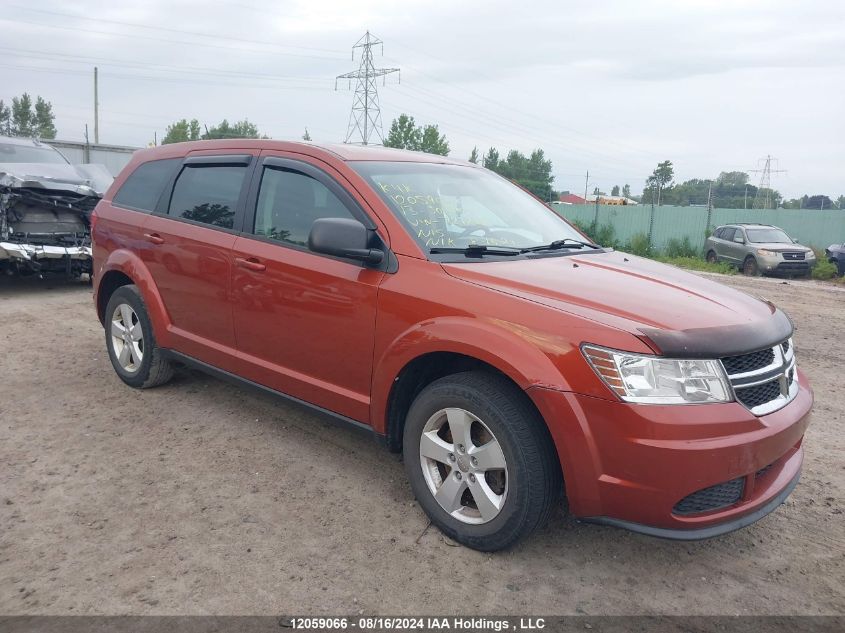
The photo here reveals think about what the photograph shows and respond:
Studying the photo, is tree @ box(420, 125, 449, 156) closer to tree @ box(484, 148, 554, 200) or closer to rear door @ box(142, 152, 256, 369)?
tree @ box(484, 148, 554, 200)

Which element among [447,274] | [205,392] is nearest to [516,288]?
[447,274]

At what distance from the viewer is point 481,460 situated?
2.93 meters

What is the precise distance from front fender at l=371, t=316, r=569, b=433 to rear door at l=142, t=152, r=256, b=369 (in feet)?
4.28

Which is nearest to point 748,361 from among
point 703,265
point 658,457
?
point 658,457

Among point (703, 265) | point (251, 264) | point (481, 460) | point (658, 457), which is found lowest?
point (703, 265)

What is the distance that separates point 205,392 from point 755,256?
16.2 metres

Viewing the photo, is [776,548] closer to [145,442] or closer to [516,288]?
[516,288]

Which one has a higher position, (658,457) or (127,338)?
(658,457)

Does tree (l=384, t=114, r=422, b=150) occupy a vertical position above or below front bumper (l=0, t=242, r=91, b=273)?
above

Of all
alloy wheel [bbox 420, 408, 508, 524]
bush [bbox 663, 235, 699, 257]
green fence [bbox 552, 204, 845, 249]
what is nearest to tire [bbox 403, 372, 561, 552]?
alloy wheel [bbox 420, 408, 508, 524]

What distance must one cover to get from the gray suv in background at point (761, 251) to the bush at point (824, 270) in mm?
154

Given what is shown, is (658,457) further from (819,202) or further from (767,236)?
(819,202)

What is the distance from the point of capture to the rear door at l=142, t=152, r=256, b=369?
4133 millimetres

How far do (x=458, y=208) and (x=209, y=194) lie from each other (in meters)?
1.70
